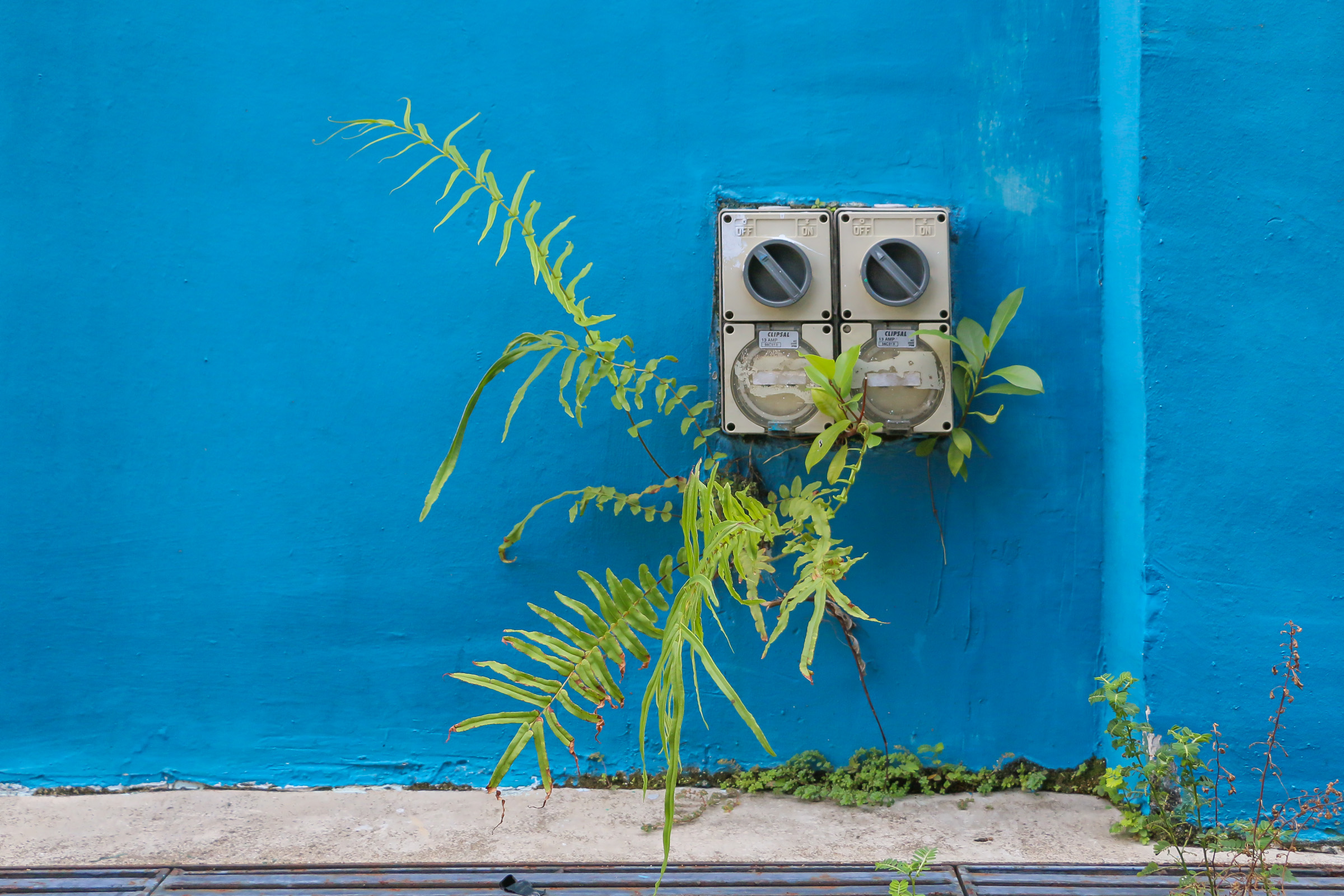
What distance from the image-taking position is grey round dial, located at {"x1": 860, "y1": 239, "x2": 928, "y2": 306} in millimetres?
1819

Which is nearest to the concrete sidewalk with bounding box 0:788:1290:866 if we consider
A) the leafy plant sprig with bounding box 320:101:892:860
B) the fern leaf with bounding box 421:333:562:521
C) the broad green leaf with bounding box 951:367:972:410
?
the leafy plant sprig with bounding box 320:101:892:860

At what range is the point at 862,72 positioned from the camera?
6.42ft

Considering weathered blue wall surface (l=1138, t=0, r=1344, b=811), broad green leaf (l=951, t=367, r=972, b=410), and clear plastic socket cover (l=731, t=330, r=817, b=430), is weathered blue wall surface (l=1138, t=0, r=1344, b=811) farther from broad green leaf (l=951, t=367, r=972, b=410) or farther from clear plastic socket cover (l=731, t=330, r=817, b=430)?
clear plastic socket cover (l=731, t=330, r=817, b=430)

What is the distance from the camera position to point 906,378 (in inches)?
71.9

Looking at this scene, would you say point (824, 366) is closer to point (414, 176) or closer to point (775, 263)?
point (775, 263)

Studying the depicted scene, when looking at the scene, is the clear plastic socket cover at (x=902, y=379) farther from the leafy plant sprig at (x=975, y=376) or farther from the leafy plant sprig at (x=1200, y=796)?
the leafy plant sprig at (x=1200, y=796)

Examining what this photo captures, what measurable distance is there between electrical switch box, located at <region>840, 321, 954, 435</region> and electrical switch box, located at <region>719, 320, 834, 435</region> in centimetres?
9

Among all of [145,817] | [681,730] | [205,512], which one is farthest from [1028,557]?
[145,817]

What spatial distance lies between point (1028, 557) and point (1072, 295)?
0.59m

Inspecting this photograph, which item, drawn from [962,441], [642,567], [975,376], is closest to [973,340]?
[975,376]

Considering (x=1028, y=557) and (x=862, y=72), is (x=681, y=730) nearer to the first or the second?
(x=1028, y=557)

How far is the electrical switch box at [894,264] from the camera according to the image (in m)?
1.83

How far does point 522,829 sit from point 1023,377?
54.5 inches

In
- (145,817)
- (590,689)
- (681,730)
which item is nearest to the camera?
(590,689)
